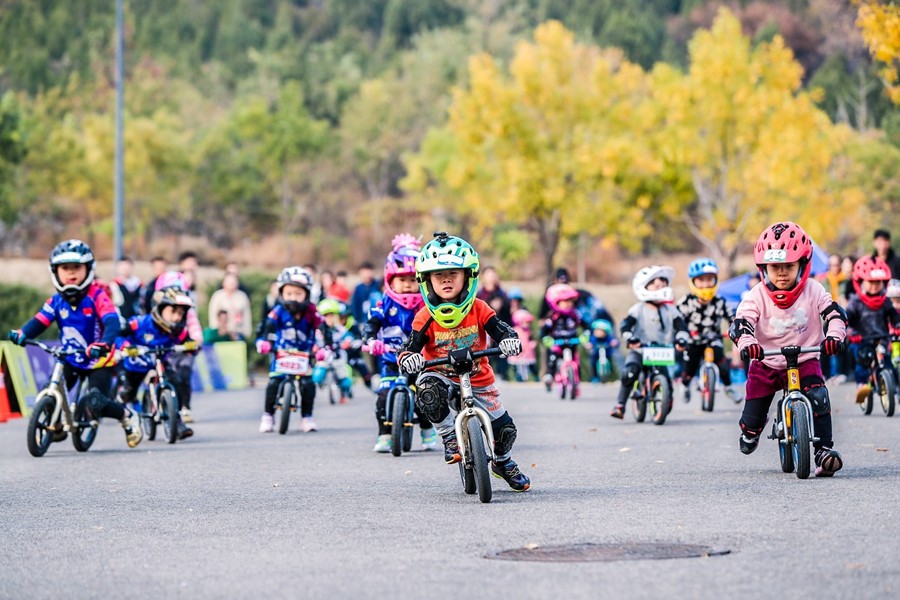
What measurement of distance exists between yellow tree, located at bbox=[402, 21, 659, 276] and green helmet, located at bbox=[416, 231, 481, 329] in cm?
4242

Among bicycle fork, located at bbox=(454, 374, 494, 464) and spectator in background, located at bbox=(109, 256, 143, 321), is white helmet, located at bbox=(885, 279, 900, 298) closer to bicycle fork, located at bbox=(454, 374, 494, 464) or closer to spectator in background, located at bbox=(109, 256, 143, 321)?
bicycle fork, located at bbox=(454, 374, 494, 464)

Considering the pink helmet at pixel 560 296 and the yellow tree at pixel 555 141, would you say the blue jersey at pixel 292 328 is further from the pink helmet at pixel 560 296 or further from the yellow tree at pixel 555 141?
the yellow tree at pixel 555 141

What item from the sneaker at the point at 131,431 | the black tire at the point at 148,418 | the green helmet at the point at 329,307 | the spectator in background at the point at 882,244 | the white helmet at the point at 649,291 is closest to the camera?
the sneaker at the point at 131,431

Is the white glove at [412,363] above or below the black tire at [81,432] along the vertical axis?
above

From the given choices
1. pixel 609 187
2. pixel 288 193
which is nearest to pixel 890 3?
pixel 609 187

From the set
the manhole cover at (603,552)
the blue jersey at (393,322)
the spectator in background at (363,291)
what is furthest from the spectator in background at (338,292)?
the manhole cover at (603,552)

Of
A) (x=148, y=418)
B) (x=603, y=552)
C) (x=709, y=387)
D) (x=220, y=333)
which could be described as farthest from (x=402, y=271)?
(x=220, y=333)

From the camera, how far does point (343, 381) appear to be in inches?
936

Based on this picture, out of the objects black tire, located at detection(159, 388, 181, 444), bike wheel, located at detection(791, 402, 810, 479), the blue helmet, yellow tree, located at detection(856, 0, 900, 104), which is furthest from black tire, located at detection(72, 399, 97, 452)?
yellow tree, located at detection(856, 0, 900, 104)

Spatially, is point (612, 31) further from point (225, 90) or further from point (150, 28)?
point (150, 28)

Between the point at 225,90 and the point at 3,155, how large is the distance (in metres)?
43.9

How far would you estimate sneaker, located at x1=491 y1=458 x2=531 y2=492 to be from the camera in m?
10.7

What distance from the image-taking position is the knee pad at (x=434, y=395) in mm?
10547

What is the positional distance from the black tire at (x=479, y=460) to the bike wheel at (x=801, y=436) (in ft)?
7.53
